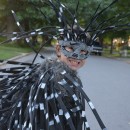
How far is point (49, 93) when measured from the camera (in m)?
2.08

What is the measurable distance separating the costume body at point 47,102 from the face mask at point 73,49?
3.4 inches

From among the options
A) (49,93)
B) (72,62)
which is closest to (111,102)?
(72,62)

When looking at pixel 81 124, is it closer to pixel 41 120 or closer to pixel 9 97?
pixel 41 120

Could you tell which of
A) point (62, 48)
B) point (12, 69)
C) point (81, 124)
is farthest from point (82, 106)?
point (12, 69)

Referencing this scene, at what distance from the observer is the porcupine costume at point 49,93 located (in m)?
2.05

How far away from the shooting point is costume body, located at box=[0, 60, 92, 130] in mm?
2049

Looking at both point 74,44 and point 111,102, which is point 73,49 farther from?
point 111,102

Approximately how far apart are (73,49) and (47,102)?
0.38 meters

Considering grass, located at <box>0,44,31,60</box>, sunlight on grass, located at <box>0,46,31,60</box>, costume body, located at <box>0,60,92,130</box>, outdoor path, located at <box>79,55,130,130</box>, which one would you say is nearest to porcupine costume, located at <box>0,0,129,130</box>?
costume body, located at <box>0,60,92,130</box>

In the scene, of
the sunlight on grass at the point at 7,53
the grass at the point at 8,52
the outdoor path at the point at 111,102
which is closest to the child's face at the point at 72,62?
the outdoor path at the point at 111,102

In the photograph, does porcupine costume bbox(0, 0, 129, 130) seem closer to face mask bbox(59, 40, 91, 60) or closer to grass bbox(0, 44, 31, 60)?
face mask bbox(59, 40, 91, 60)

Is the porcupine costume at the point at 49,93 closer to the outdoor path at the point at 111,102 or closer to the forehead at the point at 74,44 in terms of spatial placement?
the forehead at the point at 74,44

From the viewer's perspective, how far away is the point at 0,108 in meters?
2.28

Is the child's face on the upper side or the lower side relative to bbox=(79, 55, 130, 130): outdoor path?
upper
